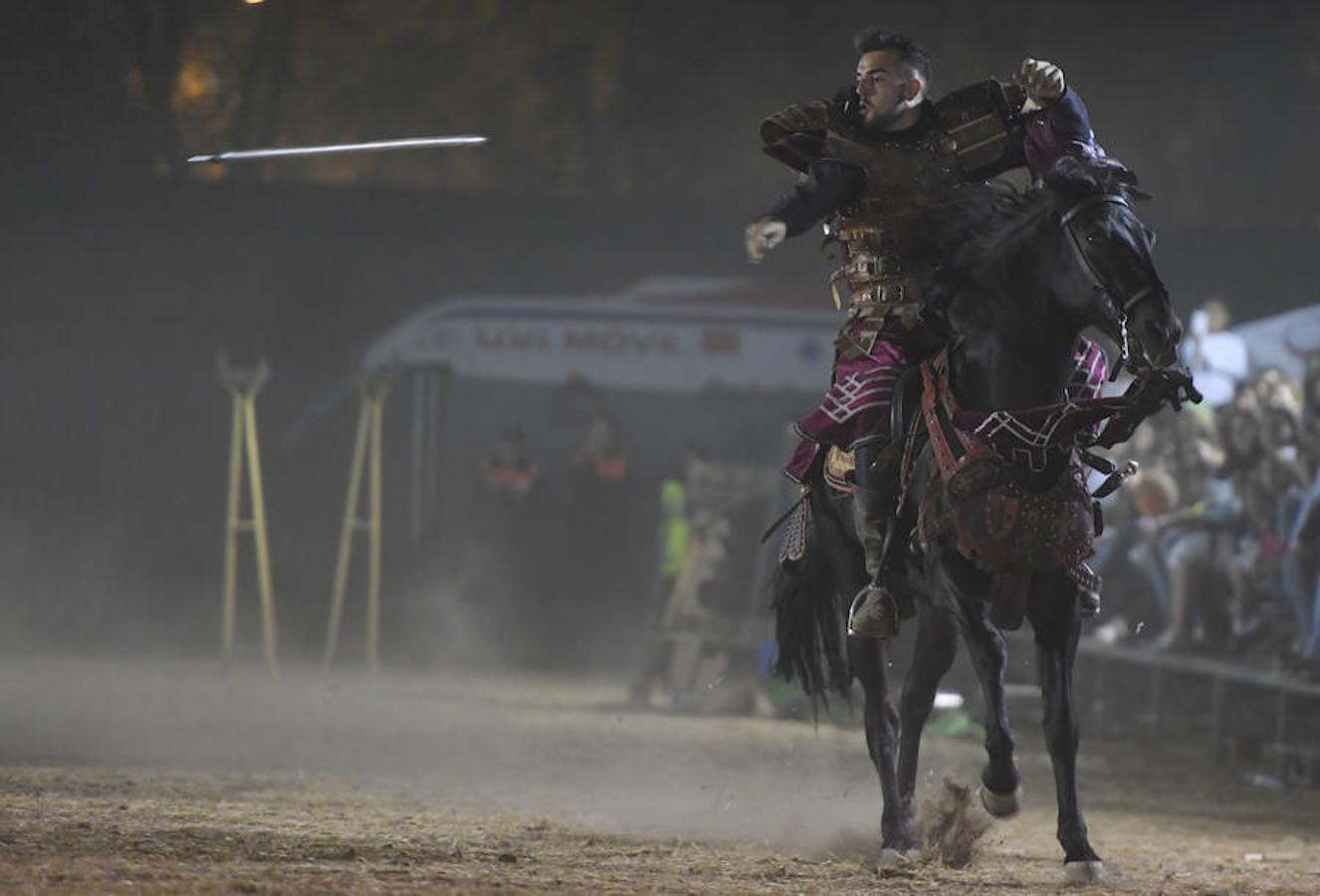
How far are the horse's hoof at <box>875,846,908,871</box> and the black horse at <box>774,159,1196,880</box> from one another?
53 centimetres

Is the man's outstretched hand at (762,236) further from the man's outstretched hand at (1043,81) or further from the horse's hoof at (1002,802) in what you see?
the horse's hoof at (1002,802)

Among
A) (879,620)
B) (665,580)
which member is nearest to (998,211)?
(879,620)

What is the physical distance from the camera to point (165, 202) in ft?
78.9

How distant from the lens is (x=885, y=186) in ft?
27.3

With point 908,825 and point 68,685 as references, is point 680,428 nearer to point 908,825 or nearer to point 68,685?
point 68,685

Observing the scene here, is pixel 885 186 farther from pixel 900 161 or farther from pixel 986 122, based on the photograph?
pixel 986 122

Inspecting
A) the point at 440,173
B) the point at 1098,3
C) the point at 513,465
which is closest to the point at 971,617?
the point at 513,465

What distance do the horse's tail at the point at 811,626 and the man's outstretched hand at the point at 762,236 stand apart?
6.81 ft

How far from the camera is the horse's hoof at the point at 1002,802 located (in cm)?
793

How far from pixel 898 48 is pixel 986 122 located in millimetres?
427

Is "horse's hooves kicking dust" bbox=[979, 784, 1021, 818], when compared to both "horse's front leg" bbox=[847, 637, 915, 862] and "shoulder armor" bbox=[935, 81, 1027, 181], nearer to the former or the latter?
"horse's front leg" bbox=[847, 637, 915, 862]

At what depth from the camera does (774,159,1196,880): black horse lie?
24.7ft

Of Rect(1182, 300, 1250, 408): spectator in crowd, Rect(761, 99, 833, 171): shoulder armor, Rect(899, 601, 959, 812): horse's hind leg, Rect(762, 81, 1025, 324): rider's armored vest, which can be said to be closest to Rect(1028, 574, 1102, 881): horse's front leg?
Rect(899, 601, 959, 812): horse's hind leg

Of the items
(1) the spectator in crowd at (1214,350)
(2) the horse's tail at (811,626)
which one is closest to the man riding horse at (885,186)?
(2) the horse's tail at (811,626)
